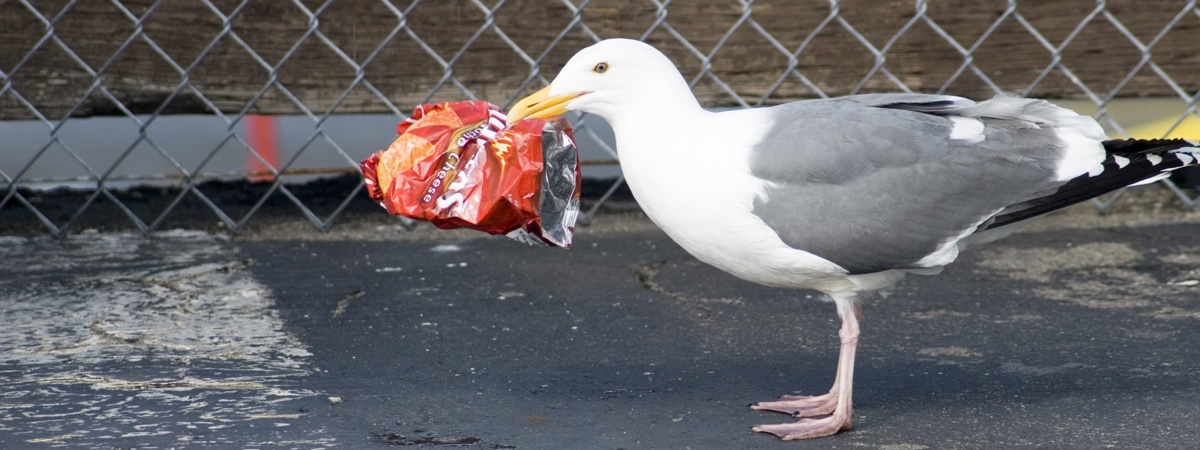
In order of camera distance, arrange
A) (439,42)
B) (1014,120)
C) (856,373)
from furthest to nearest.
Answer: (439,42) → (856,373) → (1014,120)

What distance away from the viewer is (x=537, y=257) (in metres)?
4.38

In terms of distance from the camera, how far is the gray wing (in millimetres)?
2729

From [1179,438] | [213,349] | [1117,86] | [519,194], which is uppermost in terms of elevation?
[1117,86]

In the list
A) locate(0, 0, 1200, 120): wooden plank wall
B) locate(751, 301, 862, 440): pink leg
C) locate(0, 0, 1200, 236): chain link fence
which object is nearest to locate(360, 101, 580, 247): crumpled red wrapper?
locate(751, 301, 862, 440): pink leg

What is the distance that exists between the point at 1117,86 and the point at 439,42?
2.50 m

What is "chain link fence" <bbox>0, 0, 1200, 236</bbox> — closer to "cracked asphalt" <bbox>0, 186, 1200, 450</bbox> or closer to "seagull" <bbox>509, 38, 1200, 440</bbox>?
"cracked asphalt" <bbox>0, 186, 1200, 450</bbox>

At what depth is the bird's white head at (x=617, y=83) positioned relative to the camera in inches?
111

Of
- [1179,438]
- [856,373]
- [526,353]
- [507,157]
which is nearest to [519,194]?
[507,157]

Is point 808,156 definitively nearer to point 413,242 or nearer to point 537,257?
point 537,257

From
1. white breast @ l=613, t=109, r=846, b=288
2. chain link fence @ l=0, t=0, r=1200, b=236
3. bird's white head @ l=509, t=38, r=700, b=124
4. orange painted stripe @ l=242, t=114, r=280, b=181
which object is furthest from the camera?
orange painted stripe @ l=242, t=114, r=280, b=181

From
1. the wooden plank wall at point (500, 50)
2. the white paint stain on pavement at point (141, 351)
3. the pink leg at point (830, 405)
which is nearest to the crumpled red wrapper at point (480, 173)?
the white paint stain on pavement at point (141, 351)

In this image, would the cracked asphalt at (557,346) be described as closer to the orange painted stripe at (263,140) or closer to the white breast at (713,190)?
the white breast at (713,190)

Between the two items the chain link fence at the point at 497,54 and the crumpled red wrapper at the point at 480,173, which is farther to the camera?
the chain link fence at the point at 497,54

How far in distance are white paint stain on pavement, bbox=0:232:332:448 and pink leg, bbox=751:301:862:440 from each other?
3.24 ft
